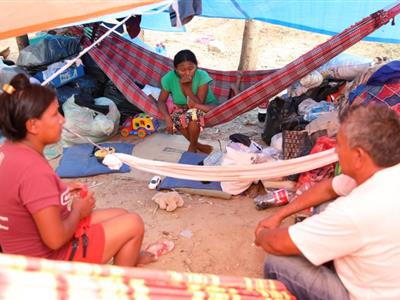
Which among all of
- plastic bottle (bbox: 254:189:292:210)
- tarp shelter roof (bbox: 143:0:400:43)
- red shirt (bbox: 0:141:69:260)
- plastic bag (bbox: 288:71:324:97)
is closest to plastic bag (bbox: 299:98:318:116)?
plastic bag (bbox: 288:71:324:97)

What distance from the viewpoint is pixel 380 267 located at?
1207mm

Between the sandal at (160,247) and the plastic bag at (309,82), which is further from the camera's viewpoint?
the plastic bag at (309,82)

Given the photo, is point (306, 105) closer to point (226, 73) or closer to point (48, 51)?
point (226, 73)

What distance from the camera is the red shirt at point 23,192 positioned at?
128cm

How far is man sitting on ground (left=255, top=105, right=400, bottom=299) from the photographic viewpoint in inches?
45.3

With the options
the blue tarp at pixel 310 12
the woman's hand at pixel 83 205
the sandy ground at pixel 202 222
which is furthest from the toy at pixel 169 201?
the blue tarp at pixel 310 12

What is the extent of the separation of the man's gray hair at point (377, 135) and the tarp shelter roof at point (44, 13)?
1113mm

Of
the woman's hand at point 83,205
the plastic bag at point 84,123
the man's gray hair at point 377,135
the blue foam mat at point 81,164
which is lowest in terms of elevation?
the blue foam mat at point 81,164

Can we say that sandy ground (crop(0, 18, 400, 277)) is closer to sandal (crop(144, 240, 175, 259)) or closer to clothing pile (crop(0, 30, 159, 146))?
sandal (crop(144, 240, 175, 259))

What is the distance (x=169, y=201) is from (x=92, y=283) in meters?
1.66

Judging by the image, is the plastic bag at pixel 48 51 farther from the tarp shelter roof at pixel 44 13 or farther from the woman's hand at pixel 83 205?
the woman's hand at pixel 83 205

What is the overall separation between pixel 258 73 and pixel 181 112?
2.80 feet

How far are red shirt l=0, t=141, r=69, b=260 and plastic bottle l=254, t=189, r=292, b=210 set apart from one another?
1379 millimetres

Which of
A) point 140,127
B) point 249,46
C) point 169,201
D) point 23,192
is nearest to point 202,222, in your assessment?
point 169,201
